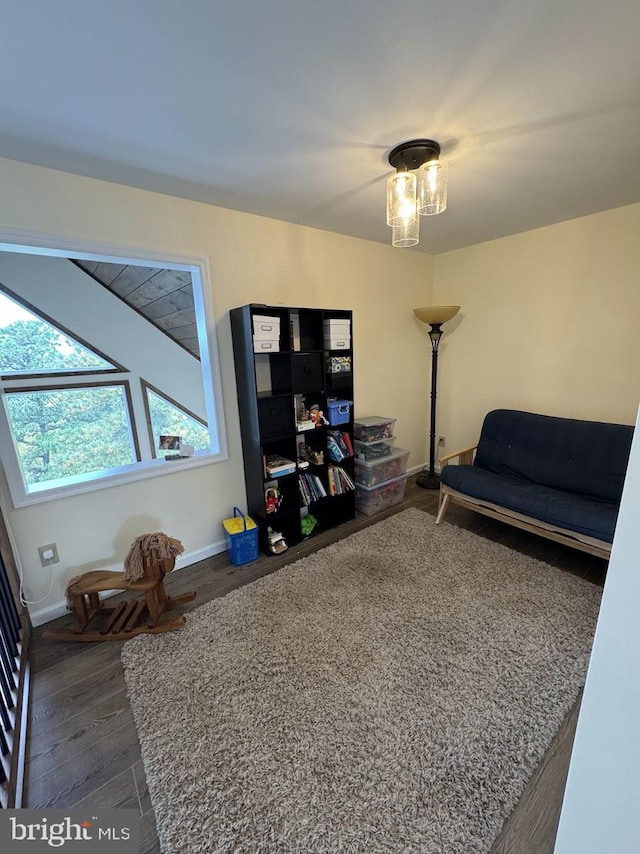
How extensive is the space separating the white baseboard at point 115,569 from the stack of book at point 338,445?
3.53 ft

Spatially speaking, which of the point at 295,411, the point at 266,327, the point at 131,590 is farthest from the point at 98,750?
the point at 266,327

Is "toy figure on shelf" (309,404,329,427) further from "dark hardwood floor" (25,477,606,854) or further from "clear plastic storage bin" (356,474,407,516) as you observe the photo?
"dark hardwood floor" (25,477,606,854)

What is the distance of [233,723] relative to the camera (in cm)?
131

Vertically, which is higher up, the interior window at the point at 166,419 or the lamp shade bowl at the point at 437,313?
the lamp shade bowl at the point at 437,313

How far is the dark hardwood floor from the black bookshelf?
0.77 meters

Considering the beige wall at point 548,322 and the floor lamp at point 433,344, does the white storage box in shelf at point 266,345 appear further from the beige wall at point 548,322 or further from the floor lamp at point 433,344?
the beige wall at point 548,322

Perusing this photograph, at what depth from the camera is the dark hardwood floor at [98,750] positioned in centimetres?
104

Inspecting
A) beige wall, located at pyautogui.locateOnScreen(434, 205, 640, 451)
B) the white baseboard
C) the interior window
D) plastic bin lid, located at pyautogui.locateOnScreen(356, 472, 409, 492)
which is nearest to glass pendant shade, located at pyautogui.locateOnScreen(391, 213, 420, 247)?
beige wall, located at pyautogui.locateOnScreen(434, 205, 640, 451)

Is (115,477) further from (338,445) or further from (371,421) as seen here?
(371,421)

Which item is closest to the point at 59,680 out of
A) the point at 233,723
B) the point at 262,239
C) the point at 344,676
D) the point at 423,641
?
the point at 233,723

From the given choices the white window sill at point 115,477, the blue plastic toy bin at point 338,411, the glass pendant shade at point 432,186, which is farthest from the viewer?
the blue plastic toy bin at point 338,411

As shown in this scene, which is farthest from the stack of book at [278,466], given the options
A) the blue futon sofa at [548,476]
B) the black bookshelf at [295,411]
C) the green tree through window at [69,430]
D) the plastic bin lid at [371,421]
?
the green tree through window at [69,430]

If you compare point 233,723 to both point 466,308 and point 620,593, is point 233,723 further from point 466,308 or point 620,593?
point 466,308

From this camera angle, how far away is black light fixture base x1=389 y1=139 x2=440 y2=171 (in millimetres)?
1549
